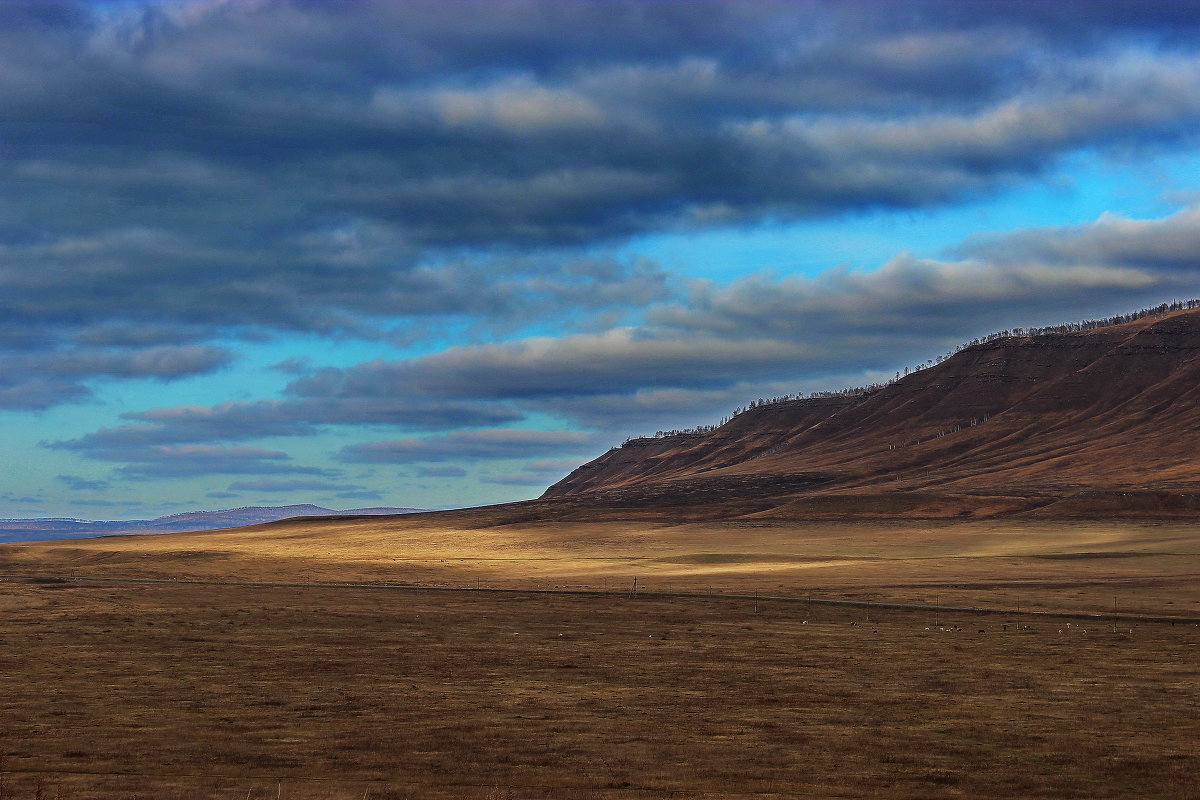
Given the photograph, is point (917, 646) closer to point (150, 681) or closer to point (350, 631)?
point (350, 631)

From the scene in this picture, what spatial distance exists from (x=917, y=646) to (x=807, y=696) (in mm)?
16851

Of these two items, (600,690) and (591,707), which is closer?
(591,707)

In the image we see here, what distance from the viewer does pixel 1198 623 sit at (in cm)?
6500

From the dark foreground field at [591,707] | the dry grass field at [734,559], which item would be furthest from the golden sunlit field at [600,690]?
the dry grass field at [734,559]

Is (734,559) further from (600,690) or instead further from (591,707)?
(591,707)

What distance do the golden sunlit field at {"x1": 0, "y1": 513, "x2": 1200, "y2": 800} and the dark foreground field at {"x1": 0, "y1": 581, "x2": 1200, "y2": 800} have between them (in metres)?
0.15

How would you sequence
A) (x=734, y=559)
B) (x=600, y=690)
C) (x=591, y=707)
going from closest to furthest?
(x=591, y=707) → (x=600, y=690) → (x=734, y=559)

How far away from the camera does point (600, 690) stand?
42.9 metres

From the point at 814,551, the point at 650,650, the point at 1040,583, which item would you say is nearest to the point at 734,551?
the point at 814,551

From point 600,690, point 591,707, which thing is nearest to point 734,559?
point 600,690

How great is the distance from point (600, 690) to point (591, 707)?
13.1ft

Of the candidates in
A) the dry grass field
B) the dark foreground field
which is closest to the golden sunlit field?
the dark foreground field

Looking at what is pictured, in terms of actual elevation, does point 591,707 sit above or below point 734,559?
below

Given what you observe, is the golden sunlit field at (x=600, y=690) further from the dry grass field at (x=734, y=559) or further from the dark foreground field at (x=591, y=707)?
the dry grass field at (x=734, y=559)
